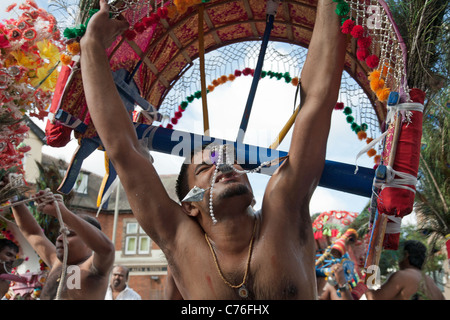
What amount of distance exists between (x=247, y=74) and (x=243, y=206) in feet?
5.37

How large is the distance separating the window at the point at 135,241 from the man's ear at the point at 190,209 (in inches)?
754

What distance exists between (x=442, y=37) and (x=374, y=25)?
1.47 ft

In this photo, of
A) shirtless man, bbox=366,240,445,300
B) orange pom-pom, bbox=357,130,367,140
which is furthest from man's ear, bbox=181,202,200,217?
shirtless man, bbox=366,240,445,300

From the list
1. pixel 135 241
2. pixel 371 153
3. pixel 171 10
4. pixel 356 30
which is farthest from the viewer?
pixel 135 241

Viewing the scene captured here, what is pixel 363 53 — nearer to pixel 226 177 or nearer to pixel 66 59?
pixel 226 177

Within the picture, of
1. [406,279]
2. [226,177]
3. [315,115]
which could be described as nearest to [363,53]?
[315,115]

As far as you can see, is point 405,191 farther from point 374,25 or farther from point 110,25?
point 110,25

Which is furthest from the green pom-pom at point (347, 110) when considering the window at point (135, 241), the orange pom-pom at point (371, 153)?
the window at point (135, 241)

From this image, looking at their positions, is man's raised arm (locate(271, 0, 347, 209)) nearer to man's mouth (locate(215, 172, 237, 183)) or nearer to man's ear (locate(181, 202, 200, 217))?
man's mouth (locate(215, 172, 237, 183))

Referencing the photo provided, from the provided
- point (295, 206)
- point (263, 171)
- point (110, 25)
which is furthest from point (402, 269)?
point (110, 25)

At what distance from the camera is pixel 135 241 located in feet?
69.4

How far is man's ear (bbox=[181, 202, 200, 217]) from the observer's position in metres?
2.31

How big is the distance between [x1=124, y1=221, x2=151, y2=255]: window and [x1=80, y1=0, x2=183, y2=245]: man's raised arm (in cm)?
1923

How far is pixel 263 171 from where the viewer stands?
2.63 m
